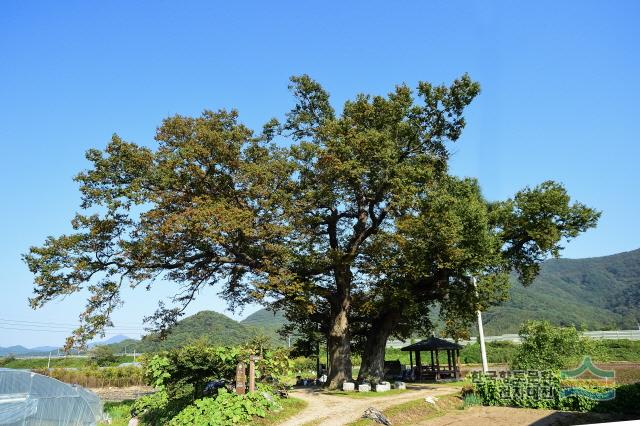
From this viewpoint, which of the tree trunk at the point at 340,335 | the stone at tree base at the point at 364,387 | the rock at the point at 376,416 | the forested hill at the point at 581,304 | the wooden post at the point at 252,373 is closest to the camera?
the rock at the point at 376,416

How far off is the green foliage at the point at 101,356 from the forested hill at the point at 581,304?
7844 centimetres

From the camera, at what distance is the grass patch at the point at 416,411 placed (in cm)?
1605

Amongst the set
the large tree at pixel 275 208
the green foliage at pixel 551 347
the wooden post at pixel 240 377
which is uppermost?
the large tree at pixel 275 208

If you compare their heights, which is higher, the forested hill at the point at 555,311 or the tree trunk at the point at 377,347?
the forested hill at the point at 555,311

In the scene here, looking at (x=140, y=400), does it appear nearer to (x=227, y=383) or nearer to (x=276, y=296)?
(x=227, y=383)

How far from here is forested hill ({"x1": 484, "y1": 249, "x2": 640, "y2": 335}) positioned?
125312mm

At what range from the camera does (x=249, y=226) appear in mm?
22547

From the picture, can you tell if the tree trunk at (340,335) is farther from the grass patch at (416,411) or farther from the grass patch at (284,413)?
the grass patch at (416,411)

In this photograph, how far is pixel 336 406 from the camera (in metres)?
18.3

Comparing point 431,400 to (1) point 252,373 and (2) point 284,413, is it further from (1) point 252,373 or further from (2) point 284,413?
(1) point 252,373

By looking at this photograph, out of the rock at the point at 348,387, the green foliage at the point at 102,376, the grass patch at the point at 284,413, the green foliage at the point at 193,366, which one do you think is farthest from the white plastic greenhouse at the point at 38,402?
the green foliage at the point at 102,376

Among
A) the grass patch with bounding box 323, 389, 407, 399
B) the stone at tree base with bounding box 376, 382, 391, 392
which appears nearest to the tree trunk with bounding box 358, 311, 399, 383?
the stone at tree base with bounding box 376, 382, 391, 392

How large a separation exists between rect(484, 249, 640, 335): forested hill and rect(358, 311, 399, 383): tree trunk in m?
80.8

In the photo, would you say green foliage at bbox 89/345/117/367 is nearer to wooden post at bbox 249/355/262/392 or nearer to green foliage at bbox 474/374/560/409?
wooden post at bbox 249/355/262/392
